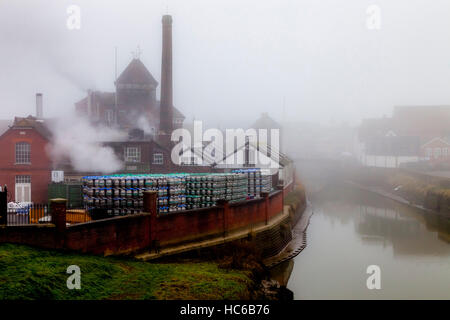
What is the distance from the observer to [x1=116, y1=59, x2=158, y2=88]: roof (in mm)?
60312

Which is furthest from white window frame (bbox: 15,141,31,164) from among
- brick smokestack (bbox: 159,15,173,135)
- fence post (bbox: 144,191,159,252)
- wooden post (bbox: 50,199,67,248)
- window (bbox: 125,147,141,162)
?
wooden post (bbox: 50,199,67,248)

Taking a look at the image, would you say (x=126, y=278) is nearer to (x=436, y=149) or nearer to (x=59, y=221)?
(x=59, y=221)

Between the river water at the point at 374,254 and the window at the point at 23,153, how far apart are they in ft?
69.3

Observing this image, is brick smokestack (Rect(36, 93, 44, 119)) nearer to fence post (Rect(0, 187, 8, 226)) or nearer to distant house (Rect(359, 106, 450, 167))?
fence post (Rect(0, 187, 8, 226))

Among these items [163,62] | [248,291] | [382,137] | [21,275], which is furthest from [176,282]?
[382,137]

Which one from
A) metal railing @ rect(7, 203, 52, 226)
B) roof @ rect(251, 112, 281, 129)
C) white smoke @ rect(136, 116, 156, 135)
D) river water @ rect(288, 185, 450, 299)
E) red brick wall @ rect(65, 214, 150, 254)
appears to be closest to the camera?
red brick wall @ rect(65, 214, 150, 254)

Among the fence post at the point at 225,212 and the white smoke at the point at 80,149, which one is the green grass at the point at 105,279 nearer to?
the fence post at the point at 225,212

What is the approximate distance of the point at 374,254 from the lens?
25984mm

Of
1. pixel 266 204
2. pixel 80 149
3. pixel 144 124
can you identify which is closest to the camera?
pixel 266 204

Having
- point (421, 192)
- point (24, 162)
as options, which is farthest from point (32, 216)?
point (421, 192)

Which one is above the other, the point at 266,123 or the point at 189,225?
the point at 266,123

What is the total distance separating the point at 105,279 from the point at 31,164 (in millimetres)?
22364
